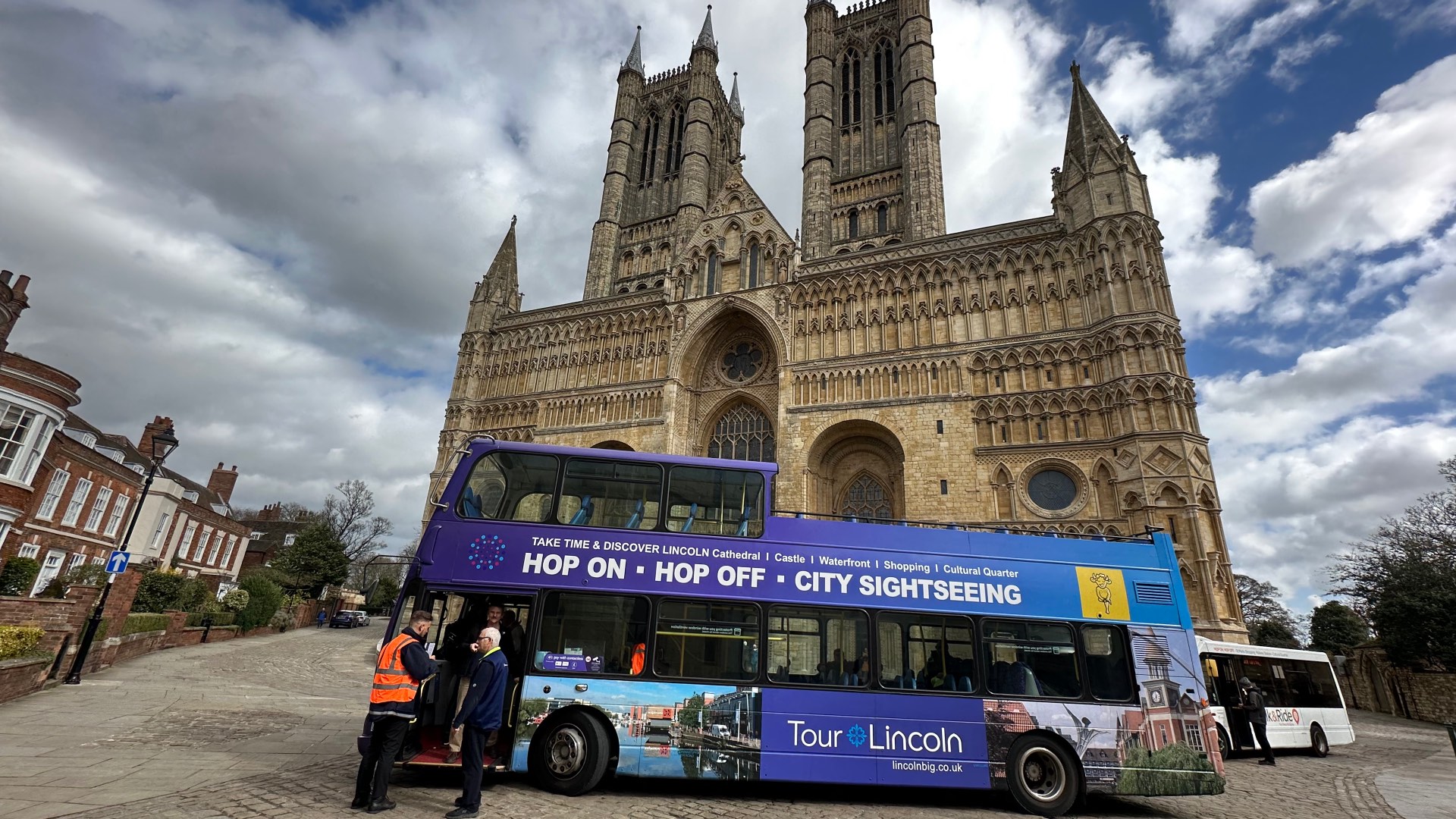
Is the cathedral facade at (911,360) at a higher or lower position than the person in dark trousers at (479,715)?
higher

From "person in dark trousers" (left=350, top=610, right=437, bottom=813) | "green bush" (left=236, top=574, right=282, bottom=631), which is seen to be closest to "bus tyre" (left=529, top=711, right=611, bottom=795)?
"person in dark trousers" (left=350, top=610, right=437, bottom=813)

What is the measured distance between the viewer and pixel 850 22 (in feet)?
144

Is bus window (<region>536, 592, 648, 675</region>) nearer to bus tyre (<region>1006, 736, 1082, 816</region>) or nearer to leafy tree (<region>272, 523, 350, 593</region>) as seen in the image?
bus tyre (<region>1006, 736, 1082, 816</region>)

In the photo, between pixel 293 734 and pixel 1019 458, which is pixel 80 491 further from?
pixel 1019 458

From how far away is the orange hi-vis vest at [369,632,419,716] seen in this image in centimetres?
557

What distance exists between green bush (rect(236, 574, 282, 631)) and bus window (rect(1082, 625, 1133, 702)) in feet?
93.7

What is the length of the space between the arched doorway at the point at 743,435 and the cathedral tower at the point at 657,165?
14.2 meters

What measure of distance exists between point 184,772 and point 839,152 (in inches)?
1714

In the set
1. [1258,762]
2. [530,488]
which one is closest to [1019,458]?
[1258,762]

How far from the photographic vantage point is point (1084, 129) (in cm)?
2500

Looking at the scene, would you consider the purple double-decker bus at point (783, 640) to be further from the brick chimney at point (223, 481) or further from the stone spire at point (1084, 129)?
the brick chimney at point (223, 481)

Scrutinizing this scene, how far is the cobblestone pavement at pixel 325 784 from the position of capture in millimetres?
5664

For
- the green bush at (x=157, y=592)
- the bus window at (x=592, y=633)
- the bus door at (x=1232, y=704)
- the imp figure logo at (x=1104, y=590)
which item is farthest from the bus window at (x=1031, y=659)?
the green bush at (x=157, y=592)

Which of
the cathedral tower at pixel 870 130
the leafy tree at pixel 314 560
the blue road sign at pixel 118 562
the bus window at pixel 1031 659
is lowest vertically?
the bus window at pixel 1031 659
